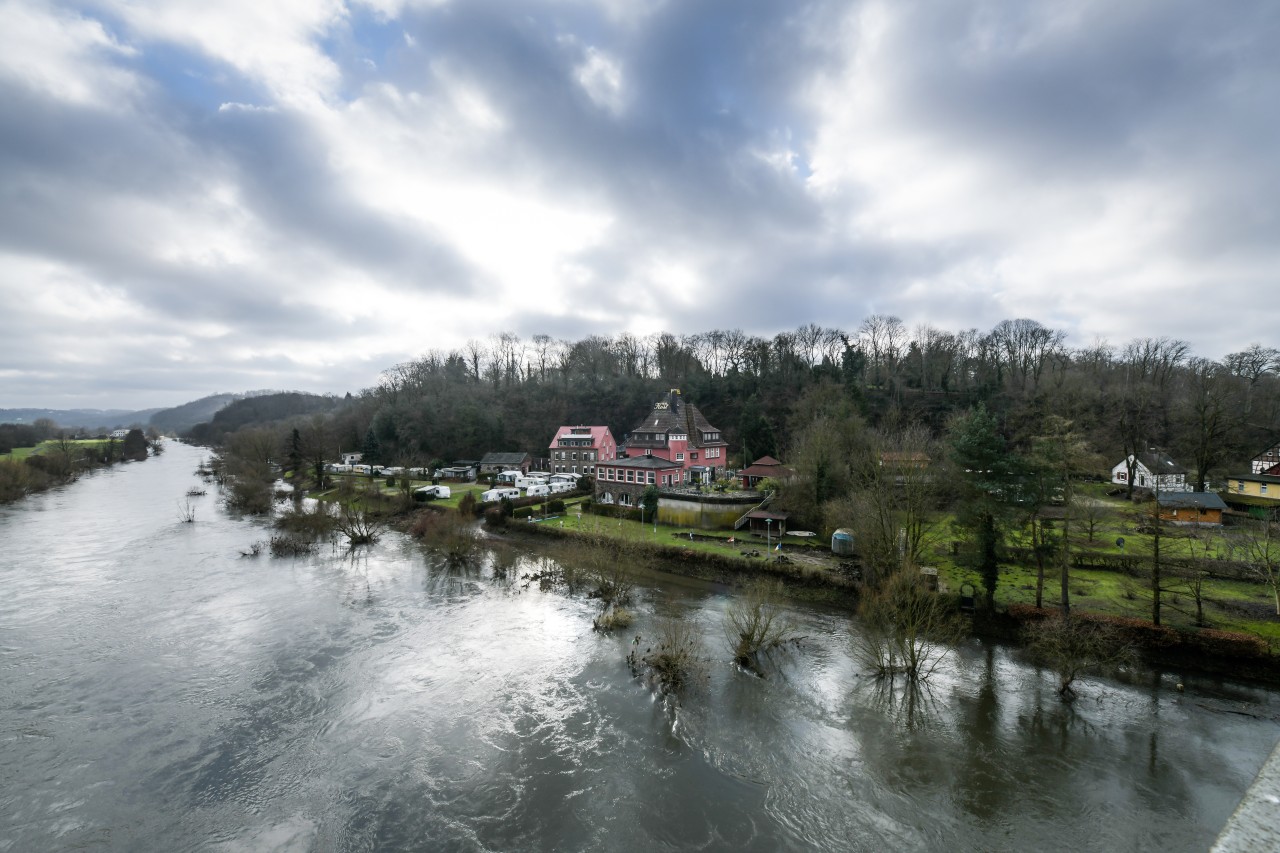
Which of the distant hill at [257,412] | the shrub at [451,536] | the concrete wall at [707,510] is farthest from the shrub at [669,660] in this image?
the distant hill at [257,412]

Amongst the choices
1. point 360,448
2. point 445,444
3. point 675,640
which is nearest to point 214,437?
point 360,448

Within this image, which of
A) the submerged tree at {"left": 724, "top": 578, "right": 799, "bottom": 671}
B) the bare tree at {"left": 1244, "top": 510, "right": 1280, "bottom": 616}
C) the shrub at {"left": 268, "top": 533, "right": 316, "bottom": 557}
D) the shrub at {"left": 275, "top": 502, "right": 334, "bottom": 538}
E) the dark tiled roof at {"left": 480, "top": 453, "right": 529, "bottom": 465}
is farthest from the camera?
the dark tiled roof at {"left": 480, "top": 453, "right": 529, "bottom": 465}

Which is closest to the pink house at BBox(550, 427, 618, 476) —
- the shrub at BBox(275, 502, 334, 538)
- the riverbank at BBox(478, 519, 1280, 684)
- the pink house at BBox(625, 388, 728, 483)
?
the pink house at BBox(625, 388, 728, 483)

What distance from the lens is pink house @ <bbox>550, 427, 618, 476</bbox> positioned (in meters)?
51.6

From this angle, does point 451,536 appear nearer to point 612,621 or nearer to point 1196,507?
point 612,621

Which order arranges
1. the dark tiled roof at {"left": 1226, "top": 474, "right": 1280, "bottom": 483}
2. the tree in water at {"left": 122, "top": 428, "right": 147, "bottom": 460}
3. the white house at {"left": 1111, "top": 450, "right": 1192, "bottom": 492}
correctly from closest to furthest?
1. the dark tiled roof at {"left": 1226, "top": 474, "right": 1280, "bottom": 483}
2. the white house at {"left": 1111, "top": 450, "right": 1192, "bottom": 492}
3. the tree in water at {"left": 122, "top": 428, "right": 147, "bottom": 460}

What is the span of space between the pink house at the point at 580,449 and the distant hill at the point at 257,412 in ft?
286

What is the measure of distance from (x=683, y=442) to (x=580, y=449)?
47.3 ft

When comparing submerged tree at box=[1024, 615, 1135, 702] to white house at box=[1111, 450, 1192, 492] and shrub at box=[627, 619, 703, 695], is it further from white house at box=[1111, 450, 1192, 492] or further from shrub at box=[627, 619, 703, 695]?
white house at box=[1111, 450, 1192, 492]

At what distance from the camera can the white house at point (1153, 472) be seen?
34500 millimetres

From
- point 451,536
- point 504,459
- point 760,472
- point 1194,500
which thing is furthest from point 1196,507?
point 504,459

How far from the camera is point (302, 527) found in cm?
3309

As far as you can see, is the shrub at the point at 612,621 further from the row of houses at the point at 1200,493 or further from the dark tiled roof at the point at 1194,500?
the dark tiled roof at the point at 1194,500

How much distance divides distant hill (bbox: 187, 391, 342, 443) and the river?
115055 mm
